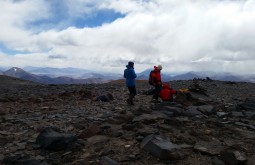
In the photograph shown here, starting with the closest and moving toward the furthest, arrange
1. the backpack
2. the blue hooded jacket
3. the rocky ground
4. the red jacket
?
the rocky ground → the blue hooded jacket → the red jacket → the backpack

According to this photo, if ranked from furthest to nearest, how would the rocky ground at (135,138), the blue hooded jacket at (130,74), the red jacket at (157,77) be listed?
the red jacket at (157,77) < the blue hooded jacket at (130,74) < the rocky ground at (135,138)

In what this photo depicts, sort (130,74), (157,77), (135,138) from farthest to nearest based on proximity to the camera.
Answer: (157,77) < (130,74) < (135,138)

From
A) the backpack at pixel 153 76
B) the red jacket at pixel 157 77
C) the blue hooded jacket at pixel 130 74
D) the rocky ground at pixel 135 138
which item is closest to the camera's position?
the rocky ground at pixel 135 138

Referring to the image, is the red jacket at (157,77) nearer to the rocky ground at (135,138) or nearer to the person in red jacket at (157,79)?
the person in red jacket at (157,79)

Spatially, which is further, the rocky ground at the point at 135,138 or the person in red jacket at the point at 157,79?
the person in red jacket at the point at 157,79

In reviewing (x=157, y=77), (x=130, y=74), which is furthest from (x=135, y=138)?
(x=157, y=77)

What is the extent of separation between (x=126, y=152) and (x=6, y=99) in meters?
16.5

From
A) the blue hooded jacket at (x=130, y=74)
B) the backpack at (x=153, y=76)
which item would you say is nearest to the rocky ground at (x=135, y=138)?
the blue hooded jacket at (x=130, y=74)

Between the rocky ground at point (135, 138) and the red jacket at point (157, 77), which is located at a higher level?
the red jacket at point (157, 77)

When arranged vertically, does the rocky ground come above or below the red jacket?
below

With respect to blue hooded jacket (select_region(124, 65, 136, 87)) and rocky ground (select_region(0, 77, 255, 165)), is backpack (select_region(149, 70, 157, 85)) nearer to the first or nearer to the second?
blue hooded jacket (select_region(124, 65, 136, 87))

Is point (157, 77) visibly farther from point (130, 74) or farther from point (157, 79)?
point (130, 74)

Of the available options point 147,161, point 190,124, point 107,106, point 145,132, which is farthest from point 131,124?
point 107,106

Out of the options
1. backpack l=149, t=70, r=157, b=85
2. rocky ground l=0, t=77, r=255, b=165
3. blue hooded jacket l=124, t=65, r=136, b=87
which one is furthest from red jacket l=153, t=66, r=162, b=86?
rocky ground l=0, t=77, r=255, b=165
